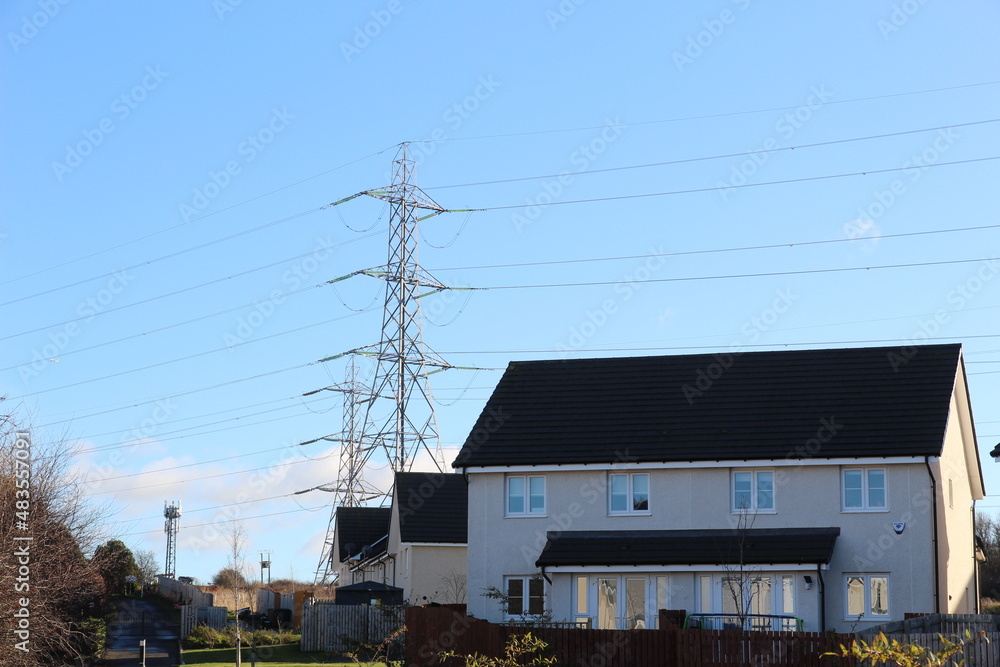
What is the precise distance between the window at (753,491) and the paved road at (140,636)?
18.3 m

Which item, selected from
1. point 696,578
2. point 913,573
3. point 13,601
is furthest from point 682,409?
point 13,601

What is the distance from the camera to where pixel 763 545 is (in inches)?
1209

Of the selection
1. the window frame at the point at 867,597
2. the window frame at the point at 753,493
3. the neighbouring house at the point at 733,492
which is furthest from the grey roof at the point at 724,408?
the window frame at the point at 867,597

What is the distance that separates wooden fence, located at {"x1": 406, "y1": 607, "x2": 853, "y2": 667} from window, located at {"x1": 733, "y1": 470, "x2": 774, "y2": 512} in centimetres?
895

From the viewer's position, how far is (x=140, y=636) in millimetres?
48219

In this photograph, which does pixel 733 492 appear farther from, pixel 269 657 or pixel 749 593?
pixel 269 657

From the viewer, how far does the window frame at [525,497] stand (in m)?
33.7

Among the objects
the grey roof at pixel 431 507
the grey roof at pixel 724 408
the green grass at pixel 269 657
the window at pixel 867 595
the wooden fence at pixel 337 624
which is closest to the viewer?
the window at pixel 867 595

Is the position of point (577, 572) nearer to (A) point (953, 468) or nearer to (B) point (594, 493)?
(B) point (594, 493)

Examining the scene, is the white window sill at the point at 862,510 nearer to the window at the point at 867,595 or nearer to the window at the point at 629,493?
the window at the point at 867,595

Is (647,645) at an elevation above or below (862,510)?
below

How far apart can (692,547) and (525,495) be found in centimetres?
525

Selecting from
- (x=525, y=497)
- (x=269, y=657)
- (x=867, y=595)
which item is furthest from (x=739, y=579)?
(x=269, y=657)

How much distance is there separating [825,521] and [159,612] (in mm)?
39225
